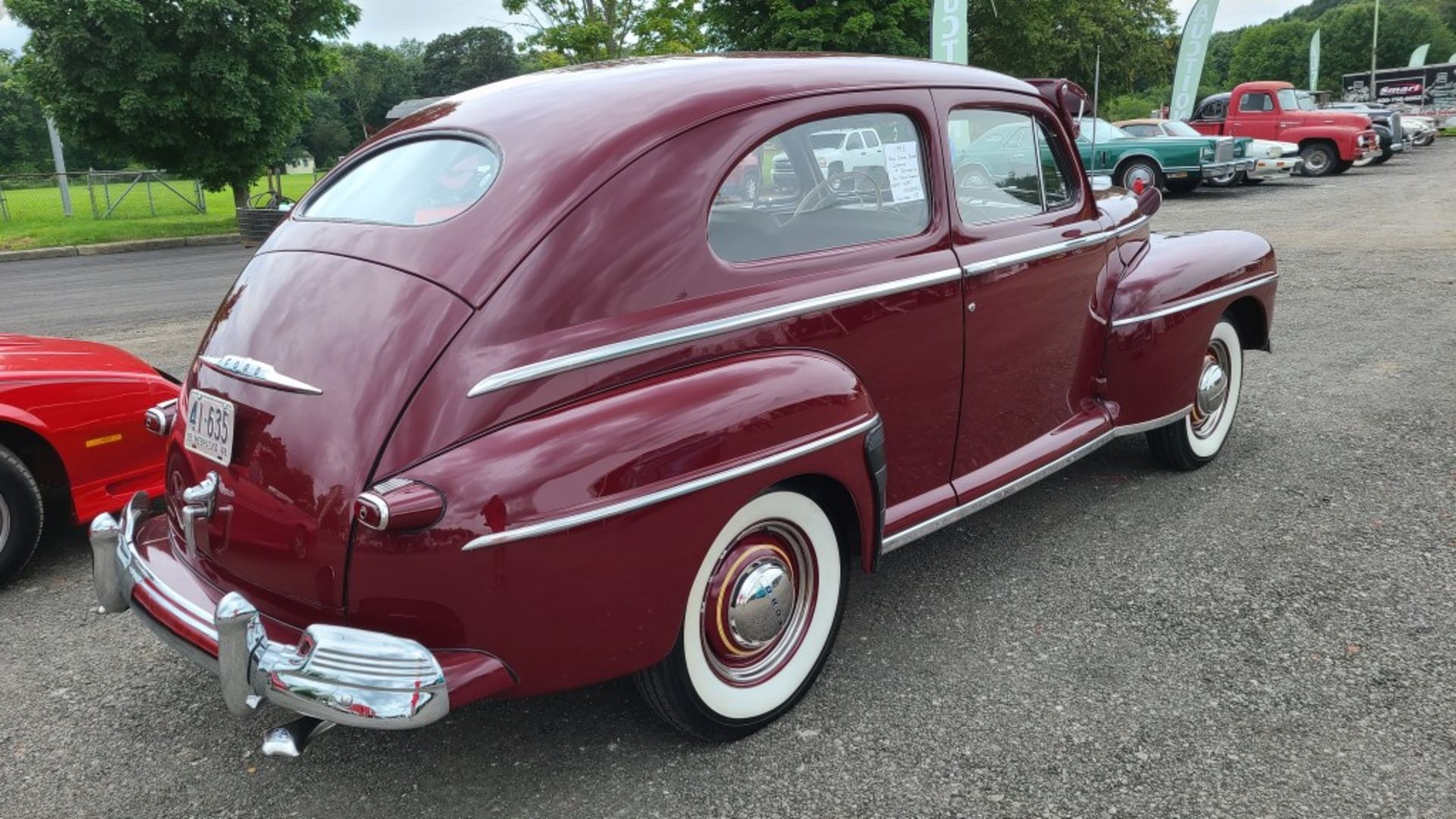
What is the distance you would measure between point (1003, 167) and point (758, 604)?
198cm

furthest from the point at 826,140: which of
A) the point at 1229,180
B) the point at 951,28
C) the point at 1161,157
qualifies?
the point at 1229,180

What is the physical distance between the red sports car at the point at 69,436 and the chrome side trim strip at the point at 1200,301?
3.90 metres

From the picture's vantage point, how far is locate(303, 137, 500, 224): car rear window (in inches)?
103

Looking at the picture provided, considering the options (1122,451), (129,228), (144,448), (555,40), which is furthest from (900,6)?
(144,448)

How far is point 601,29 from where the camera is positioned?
17672 mm

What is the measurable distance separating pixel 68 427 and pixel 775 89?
2.93 m

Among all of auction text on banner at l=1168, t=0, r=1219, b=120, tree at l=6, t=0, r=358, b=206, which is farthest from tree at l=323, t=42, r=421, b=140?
auction text on banner at l=1168, t=0, r=1219, b=120

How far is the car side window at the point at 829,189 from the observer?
9.15 ft

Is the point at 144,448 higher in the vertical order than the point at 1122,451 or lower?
higher

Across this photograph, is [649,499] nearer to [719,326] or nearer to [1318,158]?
[719,326]

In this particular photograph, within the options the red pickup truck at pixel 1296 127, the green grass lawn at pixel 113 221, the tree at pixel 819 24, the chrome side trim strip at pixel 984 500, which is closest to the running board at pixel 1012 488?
the chrome side trim strip at pixel 984 500

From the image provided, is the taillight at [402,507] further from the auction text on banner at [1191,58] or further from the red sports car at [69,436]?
the auction text on banner at [1191,58]

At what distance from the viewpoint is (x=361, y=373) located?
2.29 m

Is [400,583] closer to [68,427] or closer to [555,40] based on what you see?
[68,427]
